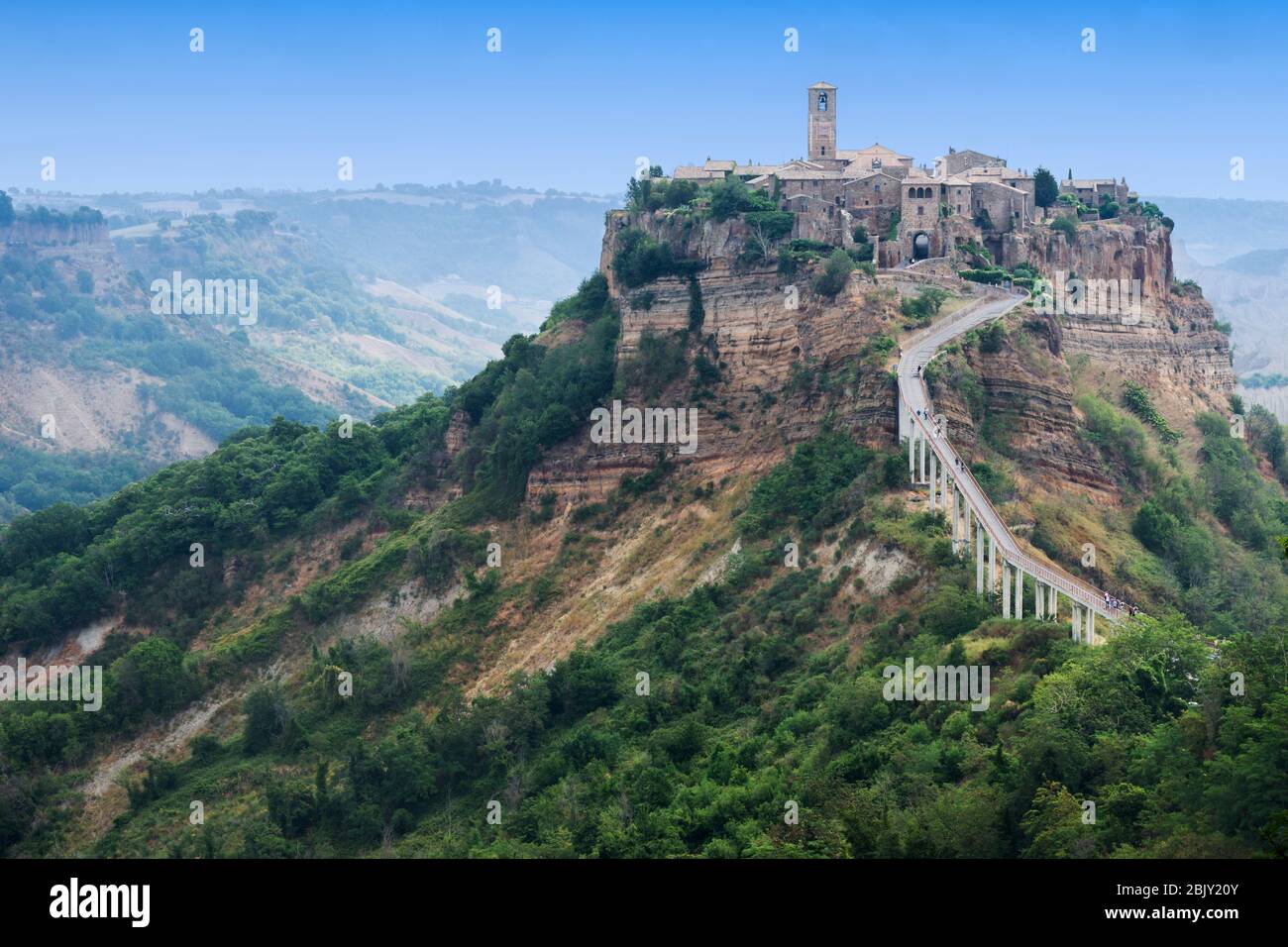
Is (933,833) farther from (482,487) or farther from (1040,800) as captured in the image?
(482,487)

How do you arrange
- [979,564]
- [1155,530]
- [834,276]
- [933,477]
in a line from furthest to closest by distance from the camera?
[834,276]
[1155,530]
[933,477]
[979,564]

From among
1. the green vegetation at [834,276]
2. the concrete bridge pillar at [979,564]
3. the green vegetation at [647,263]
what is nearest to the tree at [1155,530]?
the green vegetation at [834,276]

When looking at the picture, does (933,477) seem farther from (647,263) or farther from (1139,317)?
(1139,317)

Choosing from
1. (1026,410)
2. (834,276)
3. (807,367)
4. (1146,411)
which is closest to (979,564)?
(1026,410)

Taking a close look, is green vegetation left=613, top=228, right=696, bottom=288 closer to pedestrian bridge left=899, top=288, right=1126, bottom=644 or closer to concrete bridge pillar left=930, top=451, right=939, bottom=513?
pedestrian bridge left=899, top=288, right=1126, bottom=644

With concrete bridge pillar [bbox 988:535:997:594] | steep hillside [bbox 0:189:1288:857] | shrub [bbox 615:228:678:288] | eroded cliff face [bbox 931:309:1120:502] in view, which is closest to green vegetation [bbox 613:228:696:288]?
shrub [bbox 615:228:678:288]
